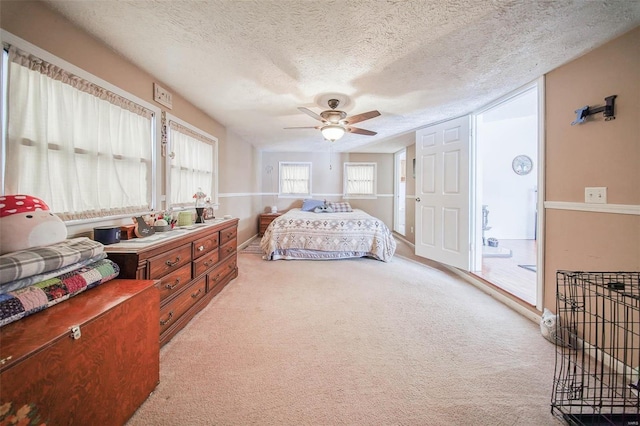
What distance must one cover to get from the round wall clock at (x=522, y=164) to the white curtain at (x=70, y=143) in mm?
7217

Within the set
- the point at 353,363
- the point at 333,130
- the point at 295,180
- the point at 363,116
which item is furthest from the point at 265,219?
the point at 353,363

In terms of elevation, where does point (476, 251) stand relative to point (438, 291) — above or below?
above

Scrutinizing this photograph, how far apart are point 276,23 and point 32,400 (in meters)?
2.08

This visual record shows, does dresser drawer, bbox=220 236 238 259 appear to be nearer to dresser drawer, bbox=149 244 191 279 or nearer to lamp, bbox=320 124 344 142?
dresser drawer, bbox=149 244 191 279

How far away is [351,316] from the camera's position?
2.19 m

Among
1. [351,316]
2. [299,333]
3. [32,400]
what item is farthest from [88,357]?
[351,316]

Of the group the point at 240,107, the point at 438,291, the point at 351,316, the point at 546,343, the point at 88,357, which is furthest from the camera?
the point at 240,107

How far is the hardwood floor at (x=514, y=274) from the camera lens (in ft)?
8.37

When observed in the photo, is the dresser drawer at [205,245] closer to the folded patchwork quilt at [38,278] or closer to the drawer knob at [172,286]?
the drawer knob at [172,286]

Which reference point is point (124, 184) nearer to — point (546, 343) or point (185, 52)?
point (185, 52)

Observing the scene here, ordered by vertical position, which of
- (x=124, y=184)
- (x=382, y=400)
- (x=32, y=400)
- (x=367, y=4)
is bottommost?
(x=382, y=400)

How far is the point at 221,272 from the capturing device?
8.73 feet

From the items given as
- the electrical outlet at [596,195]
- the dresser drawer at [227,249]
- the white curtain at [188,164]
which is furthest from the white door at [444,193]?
the white curtain at [188,164]

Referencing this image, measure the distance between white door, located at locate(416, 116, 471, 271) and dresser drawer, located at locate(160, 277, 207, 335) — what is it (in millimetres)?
3143
